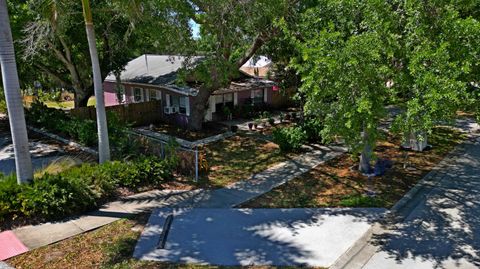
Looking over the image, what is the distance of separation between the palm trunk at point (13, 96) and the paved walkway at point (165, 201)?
1748mm

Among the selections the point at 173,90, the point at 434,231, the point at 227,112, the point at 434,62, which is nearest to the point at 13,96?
the point at 434,62

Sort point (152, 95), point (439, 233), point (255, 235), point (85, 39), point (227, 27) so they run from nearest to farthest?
point (255, 235), point (439, 233), point (227, 27), point (85, 39), point (152, 95)

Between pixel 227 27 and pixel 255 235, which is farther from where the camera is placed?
pixel 227 27

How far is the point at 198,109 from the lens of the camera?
20312mm

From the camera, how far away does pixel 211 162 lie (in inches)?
600

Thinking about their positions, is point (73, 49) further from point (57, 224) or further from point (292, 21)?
point (57, 224)

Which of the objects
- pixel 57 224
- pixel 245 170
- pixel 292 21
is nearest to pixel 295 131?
pixel 245 170

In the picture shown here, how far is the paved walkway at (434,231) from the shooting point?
823 centimetres

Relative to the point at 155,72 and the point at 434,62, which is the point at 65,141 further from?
the point at 434,62

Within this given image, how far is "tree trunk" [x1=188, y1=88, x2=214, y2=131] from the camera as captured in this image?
20.0 meters

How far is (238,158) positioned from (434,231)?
8.09 meters

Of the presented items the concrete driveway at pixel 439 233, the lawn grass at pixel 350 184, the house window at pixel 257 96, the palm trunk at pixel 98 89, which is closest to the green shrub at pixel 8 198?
the palm trunk at pixel 98 89

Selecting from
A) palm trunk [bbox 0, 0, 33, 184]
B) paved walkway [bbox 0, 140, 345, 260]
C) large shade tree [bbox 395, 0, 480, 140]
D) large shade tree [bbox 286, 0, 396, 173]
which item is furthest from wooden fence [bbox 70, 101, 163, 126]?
large shade tree [bbox 395, 0, 480, 140]

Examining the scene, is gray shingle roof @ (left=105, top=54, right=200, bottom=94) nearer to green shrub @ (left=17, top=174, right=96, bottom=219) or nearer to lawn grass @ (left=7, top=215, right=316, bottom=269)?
green shrub @ (left=17, top=174, right=96, bottom=219)
